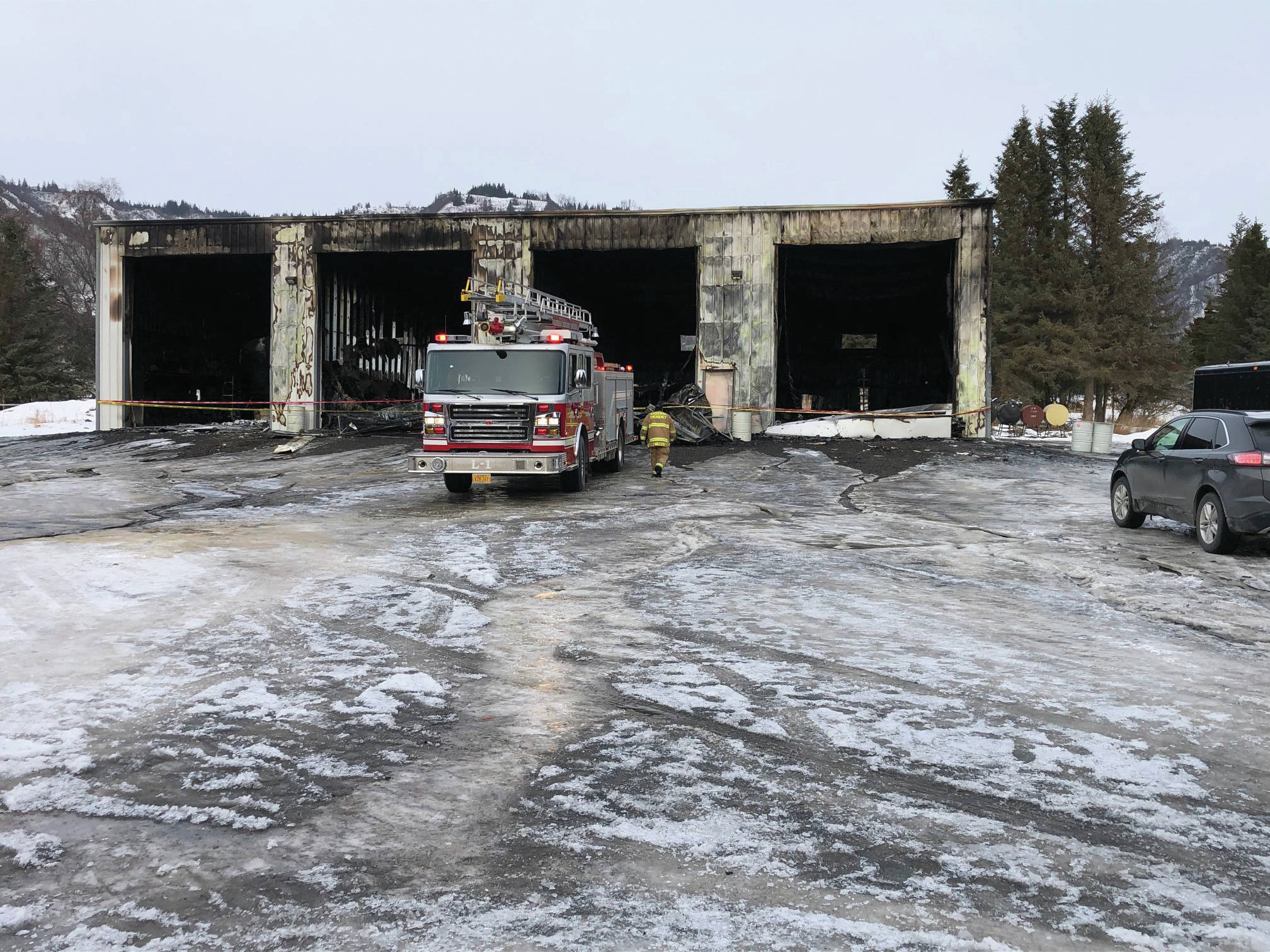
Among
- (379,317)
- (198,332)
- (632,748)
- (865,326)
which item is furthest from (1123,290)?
(632,748)

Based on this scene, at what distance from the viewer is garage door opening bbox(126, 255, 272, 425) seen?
33.3 m

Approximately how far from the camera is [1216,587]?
9367mm

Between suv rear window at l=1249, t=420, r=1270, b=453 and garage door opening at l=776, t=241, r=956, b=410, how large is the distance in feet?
59.6

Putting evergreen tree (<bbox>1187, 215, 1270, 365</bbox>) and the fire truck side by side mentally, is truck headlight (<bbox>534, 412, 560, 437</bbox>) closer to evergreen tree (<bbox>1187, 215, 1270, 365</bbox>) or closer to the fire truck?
the fire truck

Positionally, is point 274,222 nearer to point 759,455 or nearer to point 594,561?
point 759,455

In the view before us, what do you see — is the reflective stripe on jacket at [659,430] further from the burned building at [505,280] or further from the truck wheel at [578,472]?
the burned building at [505,280]

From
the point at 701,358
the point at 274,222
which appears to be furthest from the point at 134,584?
the point at 274,222

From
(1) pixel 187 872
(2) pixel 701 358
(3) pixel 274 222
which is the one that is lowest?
(1) pixel 187 872

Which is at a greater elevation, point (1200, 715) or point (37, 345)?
point (37, 345)

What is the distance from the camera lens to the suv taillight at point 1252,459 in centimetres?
1055

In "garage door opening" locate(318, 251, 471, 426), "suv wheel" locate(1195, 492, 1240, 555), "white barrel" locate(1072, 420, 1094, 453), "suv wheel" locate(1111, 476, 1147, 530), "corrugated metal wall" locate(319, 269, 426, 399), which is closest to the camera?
"suv wheel" locate(1195, 492, 1240, 555)

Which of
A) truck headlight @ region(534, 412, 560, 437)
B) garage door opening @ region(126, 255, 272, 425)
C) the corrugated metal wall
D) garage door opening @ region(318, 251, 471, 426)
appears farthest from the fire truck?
garage door opening @ region(126, 255, 272, 425)

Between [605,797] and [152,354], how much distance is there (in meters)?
34.3

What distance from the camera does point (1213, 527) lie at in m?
11.2
